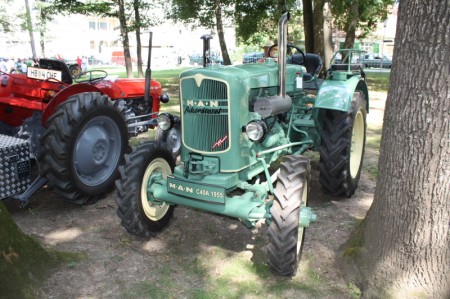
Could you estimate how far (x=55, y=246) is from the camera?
3.78 meters

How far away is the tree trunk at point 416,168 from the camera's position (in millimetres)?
2510

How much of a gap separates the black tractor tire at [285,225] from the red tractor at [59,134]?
201cm

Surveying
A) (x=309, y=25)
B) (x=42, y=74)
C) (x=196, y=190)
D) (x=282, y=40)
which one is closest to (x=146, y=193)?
(x=196, y=190)

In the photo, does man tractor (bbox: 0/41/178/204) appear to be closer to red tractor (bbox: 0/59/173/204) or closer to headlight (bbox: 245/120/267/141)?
red tractor (bbox: 0/59/173/204)

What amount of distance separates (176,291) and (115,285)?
0.47 meters

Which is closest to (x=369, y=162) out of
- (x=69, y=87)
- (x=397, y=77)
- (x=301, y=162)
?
(x=301, y=162)

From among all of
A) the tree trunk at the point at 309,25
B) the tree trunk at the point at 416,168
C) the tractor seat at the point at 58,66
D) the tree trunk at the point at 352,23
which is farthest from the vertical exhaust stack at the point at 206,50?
the tree trunk at the point at 352,23

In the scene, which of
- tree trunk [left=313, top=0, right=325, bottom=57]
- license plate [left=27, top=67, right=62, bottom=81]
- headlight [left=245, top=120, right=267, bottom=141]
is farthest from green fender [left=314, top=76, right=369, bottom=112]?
tree trunk [left=313, top=0, right=325, bottom=57]

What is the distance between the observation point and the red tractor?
14.0 feet

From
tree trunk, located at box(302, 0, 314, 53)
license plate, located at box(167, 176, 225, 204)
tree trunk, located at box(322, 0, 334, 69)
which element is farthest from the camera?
tree trunk, located at box(302, 0, 314, 53)

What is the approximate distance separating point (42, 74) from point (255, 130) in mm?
3237

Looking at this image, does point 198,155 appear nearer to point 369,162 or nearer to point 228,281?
point 228,281

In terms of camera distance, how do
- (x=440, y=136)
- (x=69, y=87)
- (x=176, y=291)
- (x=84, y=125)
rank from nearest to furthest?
(x=440, y=136), (x=176, y=291), (x=84, y=125), (x=69, y=87)

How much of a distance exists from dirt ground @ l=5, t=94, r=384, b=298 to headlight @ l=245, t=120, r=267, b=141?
1.00 metres
